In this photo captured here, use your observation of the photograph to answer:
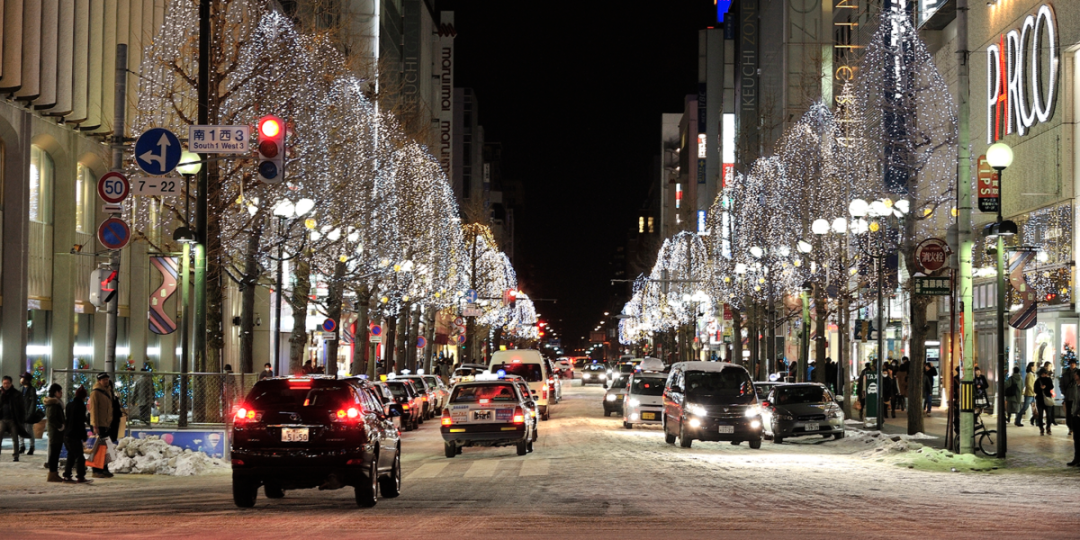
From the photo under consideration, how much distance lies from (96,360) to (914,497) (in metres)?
30.2

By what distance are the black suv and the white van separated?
2528 centimetres

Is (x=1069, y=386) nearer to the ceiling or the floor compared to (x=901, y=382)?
nearer to the ceiling

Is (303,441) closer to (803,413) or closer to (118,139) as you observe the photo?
(118,139)

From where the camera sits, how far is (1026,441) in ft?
92.2

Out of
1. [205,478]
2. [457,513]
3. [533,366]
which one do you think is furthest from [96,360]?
[457,513]

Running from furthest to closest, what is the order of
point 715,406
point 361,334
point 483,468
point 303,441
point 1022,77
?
point 361,334
point 1022,77
point 715,406
point 483,468
point 303,441

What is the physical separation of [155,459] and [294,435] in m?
7.48

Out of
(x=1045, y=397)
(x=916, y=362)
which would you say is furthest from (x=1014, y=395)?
(x=916, y=362)

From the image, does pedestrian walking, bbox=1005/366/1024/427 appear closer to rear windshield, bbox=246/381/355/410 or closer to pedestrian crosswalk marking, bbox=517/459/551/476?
pedestrian crosswalk marking, bbox=517/459/551/476


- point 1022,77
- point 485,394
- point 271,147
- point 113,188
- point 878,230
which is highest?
point 1022,77

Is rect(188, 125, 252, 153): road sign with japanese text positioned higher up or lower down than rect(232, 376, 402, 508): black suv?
higher up

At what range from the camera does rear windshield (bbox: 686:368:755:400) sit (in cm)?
2798

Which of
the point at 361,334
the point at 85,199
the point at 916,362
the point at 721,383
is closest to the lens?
the point at 721,383

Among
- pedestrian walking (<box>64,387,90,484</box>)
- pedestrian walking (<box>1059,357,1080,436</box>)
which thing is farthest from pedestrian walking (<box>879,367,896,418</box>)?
pedestrian walking (<box>64,387,90,484</box>)
